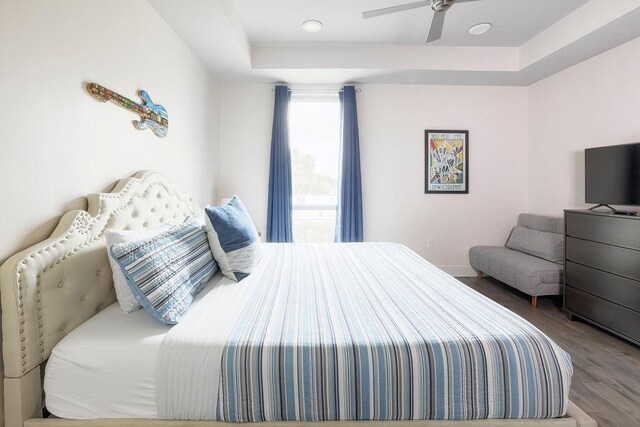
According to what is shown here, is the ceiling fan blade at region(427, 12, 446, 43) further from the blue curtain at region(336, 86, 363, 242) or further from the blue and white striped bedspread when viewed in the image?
the blue and white striped bedspread

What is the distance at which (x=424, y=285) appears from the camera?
1.77 m

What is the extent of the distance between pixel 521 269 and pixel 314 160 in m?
2.56

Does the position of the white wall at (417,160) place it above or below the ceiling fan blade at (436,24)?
below

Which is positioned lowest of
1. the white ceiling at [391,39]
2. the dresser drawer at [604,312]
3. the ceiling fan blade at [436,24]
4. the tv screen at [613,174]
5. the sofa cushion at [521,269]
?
the dresser drawer at [604,312]

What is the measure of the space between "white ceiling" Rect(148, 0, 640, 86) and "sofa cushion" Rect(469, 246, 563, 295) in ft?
6.65

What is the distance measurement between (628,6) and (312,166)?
3.07 metres

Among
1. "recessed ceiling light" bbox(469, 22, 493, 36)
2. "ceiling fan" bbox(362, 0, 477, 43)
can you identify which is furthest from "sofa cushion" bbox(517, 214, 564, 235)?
"ceiling fan" bbox(362, 0, 477, 43)

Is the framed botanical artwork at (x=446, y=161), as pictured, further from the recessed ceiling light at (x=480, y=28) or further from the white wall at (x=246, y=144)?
the white wall at (x=246, y=144)

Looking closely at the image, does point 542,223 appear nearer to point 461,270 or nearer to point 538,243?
point 538,243

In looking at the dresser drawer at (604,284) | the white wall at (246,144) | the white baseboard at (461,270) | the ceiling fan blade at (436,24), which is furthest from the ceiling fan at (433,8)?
the white baseboard at (461,270)

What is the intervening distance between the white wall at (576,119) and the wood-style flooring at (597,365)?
4.36ft

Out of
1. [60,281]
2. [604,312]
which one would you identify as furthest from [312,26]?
[604,312]

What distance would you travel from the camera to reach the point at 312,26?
122 inches

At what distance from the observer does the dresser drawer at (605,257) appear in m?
2.37
